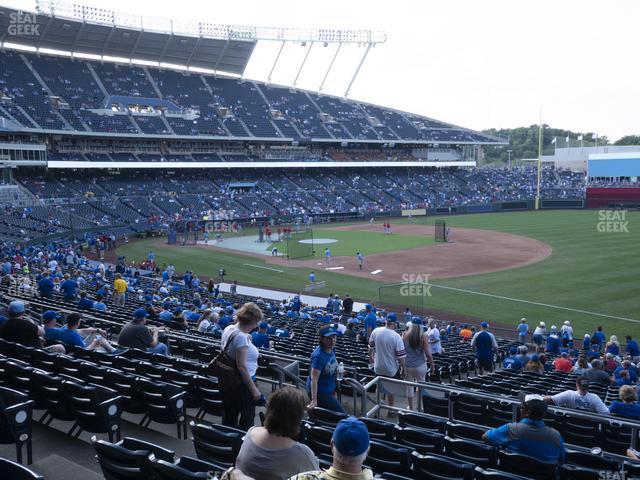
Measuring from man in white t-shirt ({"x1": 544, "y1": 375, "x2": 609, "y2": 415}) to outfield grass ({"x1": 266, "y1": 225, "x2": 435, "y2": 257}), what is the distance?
110 feet

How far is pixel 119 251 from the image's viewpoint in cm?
4384

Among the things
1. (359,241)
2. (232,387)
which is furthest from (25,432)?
(359,241)

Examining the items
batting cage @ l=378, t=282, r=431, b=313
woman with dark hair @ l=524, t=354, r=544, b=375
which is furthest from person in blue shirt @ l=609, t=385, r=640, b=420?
batting cage @ l=378, t=282, r=431, b=313

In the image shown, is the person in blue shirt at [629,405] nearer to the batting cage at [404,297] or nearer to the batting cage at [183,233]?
the batting cage at [404,297]

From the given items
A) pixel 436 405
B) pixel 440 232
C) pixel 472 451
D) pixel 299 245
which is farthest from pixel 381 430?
pixel 440 232

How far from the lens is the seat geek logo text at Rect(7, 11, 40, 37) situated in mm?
56272

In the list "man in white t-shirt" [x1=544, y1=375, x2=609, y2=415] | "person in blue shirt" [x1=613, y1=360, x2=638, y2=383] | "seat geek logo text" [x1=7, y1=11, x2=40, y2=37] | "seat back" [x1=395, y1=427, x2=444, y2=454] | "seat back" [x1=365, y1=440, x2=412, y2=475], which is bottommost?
"person in blue shirt" [x1=613, y1=360, x2=638, y2=383]

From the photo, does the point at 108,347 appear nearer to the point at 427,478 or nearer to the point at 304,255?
the point at 427,478

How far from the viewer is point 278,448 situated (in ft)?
12.7

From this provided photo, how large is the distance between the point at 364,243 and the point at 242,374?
41955 mm

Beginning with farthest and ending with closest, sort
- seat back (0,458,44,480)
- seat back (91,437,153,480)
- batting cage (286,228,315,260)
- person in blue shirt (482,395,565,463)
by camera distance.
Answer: batting cage (286,228,315,260), person in blue shirt (482,395,565,463), seat back (91,437,153,480), seat back (0,458,44,480)

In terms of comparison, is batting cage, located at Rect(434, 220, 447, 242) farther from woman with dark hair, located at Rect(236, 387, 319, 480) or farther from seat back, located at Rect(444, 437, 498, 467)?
woman with dark hair, located at Rect(236, 387, 319, 480)

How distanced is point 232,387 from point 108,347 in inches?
149

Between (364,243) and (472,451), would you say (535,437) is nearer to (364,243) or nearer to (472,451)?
(472,451)
